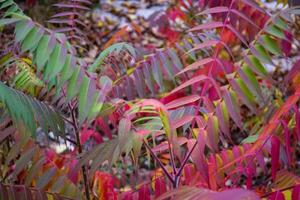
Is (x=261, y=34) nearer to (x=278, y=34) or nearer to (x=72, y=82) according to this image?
(x=278, y=34)

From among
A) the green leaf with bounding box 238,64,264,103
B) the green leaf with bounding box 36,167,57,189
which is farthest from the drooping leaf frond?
the green leaf with bounding box 238,64,264,103

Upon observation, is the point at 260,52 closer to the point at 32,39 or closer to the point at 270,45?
the point at 270,45

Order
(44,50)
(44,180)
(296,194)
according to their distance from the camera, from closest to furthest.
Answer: (296,194) → (44,50) → (44,180)

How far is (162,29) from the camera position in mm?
3979

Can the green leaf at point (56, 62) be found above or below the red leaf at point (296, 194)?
above

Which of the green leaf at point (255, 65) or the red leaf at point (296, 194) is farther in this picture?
the green leaf at point (255, 65)

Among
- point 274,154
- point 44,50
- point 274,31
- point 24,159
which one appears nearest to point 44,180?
point 24,159

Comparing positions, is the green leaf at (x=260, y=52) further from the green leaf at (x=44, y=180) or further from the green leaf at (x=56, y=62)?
the green leaf at (x=44, y=180)

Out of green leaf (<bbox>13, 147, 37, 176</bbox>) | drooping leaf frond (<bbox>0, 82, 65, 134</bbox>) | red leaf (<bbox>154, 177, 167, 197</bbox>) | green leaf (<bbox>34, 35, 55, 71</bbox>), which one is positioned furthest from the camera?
green leaf (<bbox>13, 147, 37, 176</bbox>)

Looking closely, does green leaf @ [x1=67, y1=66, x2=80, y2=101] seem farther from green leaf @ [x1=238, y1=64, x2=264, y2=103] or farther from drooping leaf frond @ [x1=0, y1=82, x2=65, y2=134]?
green leaf @ [x1=238, y1=64, x2=264, y2=103]

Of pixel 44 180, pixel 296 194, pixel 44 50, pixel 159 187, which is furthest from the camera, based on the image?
pixel 44 180

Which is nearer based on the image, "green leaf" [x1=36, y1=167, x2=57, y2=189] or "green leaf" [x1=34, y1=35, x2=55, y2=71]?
"green leaf" [x1=34, y1=35, x2=55, y2=71]

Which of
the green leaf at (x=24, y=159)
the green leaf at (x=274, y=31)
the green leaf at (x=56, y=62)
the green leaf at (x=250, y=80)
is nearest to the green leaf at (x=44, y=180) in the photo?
the green leaf at (x=24, y=159)

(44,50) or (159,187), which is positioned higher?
(44,50)
